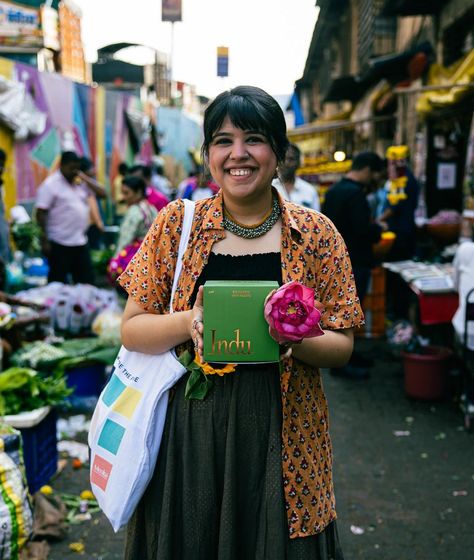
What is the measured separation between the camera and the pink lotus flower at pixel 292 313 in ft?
5.42

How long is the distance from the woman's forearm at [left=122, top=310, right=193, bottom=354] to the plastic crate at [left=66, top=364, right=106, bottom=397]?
342 cm

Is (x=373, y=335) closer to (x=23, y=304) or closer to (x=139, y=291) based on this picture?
(x=23, y=304)

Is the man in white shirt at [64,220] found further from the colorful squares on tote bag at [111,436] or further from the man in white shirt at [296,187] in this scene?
the colorful squares on tote bag at [111,436]

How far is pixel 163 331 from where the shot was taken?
1933 millimetres

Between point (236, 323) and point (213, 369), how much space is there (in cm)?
27

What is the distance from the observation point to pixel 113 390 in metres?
2.07

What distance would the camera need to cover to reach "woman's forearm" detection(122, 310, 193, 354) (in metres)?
1.90

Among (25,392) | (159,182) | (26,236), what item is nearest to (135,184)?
(25,392)

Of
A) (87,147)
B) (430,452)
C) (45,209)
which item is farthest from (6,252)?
(87,147)

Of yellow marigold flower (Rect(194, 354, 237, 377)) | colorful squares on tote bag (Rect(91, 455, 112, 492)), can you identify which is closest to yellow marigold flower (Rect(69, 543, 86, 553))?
colorful squares on tote bag (Rect(91, 455, 112, 492))

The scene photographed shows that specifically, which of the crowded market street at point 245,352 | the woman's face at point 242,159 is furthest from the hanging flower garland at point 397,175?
the woman's face at point 242,159

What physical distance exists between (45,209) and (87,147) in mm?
6579

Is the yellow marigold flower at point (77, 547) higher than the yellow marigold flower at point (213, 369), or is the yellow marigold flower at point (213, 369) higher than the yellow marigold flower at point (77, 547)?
the yellow marigold flower at point (213, 369)

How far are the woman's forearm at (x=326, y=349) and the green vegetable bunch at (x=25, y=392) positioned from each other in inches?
97.5
